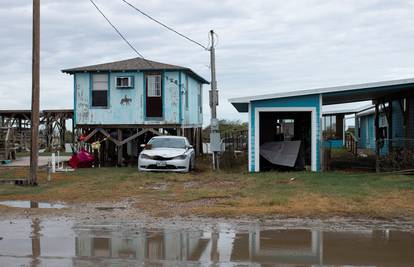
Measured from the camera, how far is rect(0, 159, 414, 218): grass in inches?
434

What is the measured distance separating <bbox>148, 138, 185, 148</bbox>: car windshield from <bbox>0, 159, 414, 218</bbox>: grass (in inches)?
94.9

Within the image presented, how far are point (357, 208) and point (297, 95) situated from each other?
9.44 meters

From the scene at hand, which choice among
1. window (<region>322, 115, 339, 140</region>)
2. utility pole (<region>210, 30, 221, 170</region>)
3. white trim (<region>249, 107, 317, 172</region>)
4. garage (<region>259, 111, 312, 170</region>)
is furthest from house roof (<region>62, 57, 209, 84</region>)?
window (<region>322, 115, 339, 140</region>)

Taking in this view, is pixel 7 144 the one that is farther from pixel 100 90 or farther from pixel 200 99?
pixel 200 99

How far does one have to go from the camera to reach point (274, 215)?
1051 cm

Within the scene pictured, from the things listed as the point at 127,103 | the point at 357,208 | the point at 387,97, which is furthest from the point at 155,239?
the point at 387,97

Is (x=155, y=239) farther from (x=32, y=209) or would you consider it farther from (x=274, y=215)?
(x=32, y=209)

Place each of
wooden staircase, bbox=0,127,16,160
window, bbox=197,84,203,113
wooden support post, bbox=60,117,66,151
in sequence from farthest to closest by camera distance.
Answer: wooden support post, bbox=60,117,66,151 → window, bbox=197,84,203,113 → wooden staircase, bbox=0,127,16,160

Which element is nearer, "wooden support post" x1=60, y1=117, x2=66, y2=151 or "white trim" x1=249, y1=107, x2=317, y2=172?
"white trim" x1=249, y1=107, x2=317, y2=172

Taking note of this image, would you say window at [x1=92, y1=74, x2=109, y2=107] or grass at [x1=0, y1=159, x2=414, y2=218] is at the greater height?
window at [x1=92, y1=74, x2=109, y2=107]

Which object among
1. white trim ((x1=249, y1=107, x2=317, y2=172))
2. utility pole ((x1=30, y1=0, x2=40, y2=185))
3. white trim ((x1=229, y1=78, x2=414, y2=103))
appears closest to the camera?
utility pole ((x1=30, y1=0, x2=40, y2=185))

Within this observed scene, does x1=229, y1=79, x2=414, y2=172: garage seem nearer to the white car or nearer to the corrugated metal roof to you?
the white car

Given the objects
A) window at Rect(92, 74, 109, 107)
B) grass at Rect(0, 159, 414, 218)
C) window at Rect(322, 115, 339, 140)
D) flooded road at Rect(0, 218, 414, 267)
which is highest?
window at Rect(92, 74, 109, 107)

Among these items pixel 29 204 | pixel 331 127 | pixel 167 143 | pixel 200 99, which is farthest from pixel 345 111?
pixel 29 204
